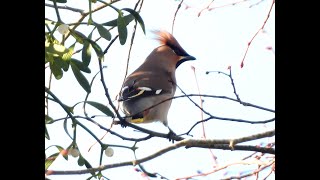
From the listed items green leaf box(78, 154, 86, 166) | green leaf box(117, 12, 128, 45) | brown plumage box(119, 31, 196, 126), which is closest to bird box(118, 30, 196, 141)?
brown plumage box(119, 31, 196, 126)

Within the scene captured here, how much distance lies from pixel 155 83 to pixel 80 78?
2.27 metres

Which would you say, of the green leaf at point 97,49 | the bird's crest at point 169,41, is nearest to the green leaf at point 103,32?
the green leaf at point 97,49

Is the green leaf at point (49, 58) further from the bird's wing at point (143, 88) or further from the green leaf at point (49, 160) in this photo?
the bird's wing at point (143, 88)

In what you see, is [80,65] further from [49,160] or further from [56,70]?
[49,160]

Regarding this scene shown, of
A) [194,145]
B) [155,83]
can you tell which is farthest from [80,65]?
[155,83]

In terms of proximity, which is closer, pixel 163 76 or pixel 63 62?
pixel 63 62

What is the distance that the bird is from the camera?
10.9 ft

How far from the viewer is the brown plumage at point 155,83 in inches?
131
